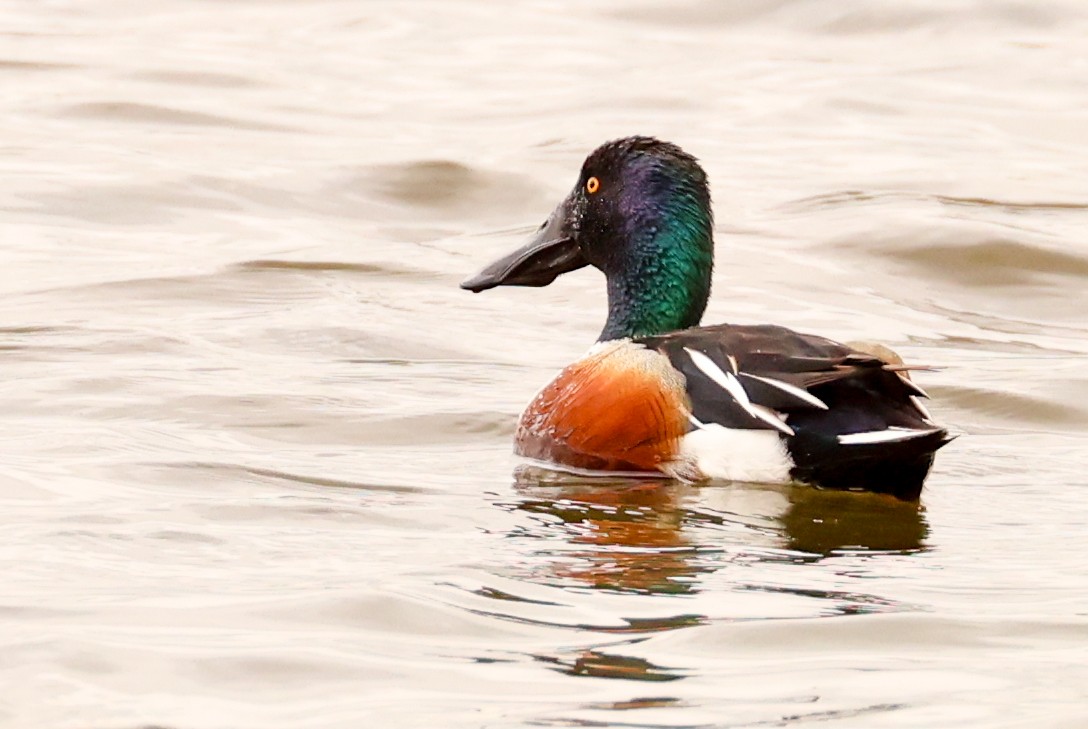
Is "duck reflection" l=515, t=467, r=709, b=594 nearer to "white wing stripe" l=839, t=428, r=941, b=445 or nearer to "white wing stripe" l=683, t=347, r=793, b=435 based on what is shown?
"white wing stripe" l=683, t=347, r=793, b=435

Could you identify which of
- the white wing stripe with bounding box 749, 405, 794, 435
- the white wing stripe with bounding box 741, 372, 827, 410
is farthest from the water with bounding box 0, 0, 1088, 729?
the white wing stripe with bounding box 741, 372, 827, 410

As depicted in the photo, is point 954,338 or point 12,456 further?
point 954,338

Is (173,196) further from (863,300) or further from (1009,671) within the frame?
(1009,671)

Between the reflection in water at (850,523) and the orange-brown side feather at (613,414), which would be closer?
the reflection in water at (850,523)

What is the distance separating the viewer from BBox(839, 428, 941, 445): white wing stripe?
260 inches

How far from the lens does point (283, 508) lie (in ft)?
22.3

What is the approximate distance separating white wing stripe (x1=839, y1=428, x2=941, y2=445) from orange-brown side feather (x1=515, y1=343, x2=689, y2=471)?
609 mm

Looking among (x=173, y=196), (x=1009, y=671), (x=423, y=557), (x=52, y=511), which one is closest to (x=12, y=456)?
(x=52, y=511)

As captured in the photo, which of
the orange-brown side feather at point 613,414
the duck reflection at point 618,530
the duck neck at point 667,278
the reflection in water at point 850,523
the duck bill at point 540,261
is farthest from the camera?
the duck bill at point 540,261

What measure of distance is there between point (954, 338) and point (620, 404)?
394 centimetres

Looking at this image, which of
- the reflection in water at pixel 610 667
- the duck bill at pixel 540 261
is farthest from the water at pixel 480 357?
the duck bill at pixel 540 261

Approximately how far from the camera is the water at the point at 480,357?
16.6 feet

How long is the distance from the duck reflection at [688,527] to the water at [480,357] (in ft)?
0.07

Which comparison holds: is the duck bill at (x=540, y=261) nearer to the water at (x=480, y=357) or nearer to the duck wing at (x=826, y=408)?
the water at (x=480, y=357)
